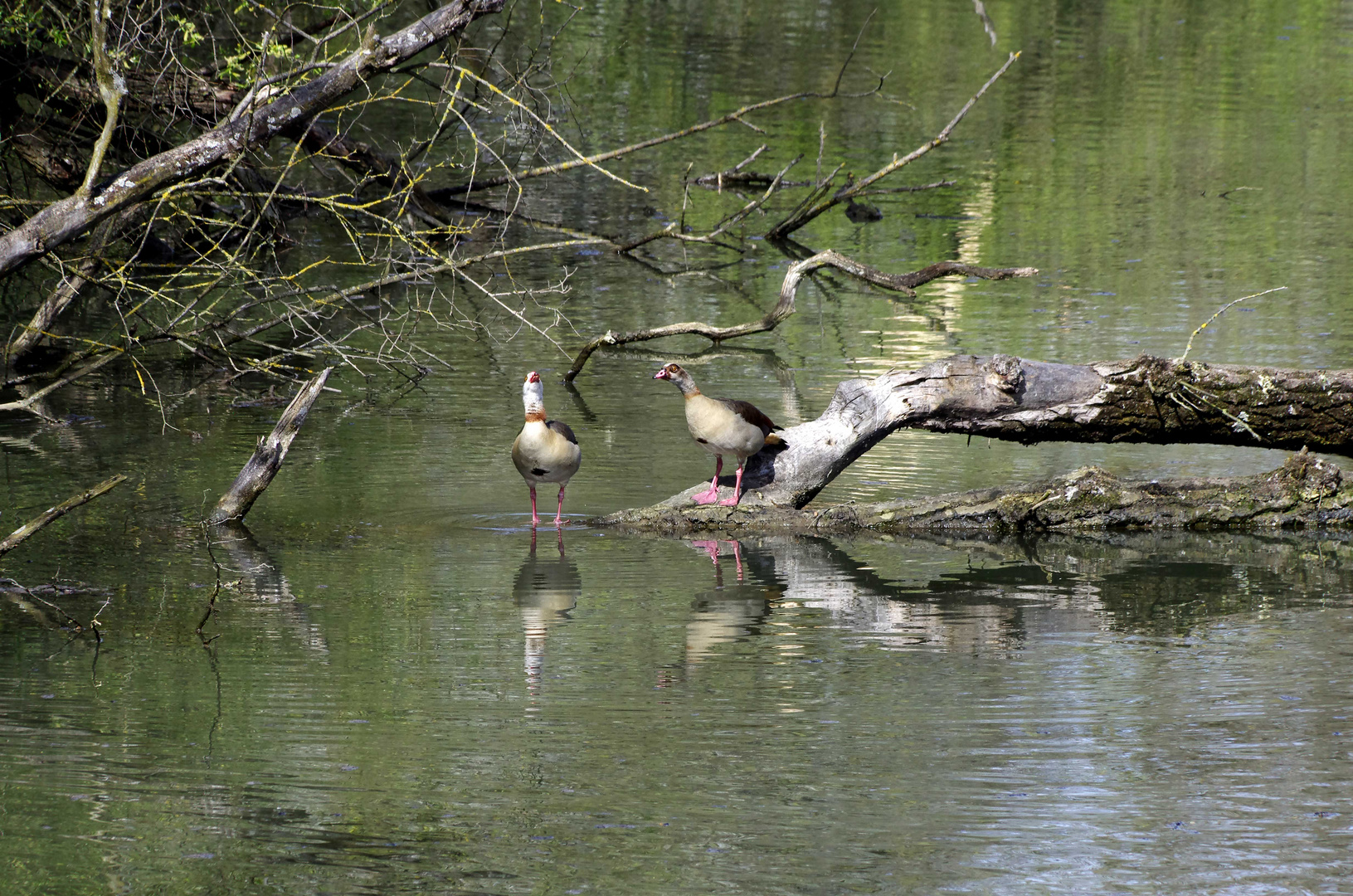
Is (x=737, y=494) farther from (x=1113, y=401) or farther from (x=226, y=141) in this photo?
(x=226, y=141)

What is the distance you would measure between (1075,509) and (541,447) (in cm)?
320

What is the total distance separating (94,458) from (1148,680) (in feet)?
23.8

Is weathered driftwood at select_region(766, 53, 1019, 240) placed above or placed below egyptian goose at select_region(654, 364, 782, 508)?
above

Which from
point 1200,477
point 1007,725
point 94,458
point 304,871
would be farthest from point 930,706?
point 94,458

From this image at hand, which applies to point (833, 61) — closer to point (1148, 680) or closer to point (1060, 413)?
point (1060, 413)

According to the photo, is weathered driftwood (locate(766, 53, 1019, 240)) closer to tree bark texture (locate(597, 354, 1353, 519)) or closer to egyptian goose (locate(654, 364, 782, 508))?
tree bark texture (locate(597, 354, 1353, 519))

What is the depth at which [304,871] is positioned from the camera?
500 centimetres

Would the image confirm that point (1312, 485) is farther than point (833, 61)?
No

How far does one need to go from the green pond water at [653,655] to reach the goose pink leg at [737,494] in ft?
0.93

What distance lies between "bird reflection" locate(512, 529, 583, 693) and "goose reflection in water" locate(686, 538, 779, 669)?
67cm

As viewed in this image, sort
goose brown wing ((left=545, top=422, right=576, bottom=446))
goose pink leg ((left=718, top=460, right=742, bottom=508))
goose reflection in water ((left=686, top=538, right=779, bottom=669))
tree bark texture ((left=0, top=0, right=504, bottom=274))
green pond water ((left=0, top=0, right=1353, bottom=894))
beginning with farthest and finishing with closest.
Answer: goose pink leg ((left=718, top=460, right=742, bottom=508)) < goose brown wing ((left=545, top=422, right=576, bottom=446)) < tree bark texture ((left=0, top=0, right=504, bottom=274)) < goose reflection in water ((left=686, top=538, right=779, bottom=669)) < green pond water ((left=0, top=0, right=1353, bottom=894))

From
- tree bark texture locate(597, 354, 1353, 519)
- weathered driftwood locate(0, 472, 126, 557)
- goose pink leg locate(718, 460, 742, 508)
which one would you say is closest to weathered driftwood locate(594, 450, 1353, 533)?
goose pink leg locate(718, 460, 742, 508)

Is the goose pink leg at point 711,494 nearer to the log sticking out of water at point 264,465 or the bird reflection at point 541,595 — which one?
the bird reflection at point 541,595

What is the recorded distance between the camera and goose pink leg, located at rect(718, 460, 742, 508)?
31.7 feet
